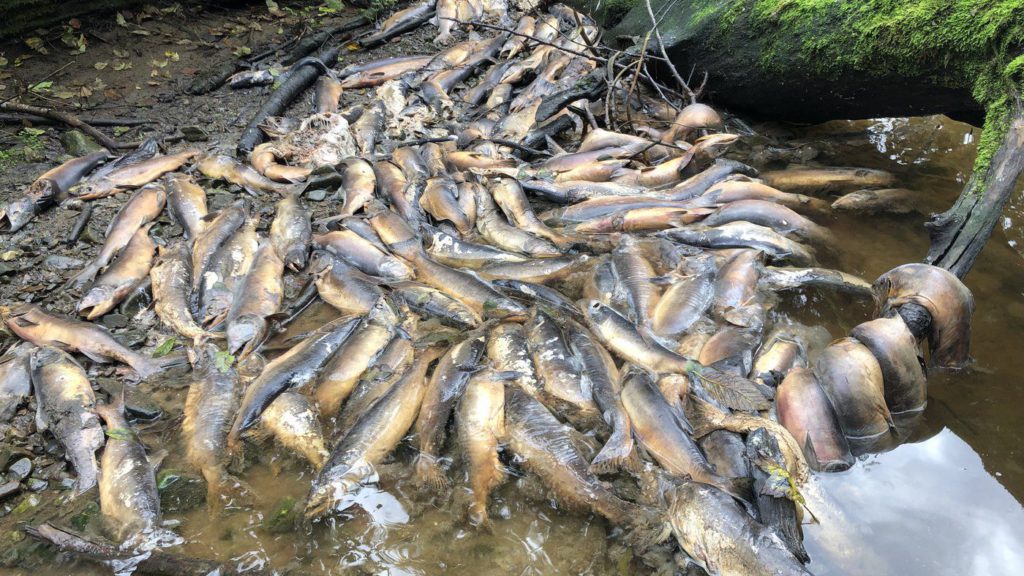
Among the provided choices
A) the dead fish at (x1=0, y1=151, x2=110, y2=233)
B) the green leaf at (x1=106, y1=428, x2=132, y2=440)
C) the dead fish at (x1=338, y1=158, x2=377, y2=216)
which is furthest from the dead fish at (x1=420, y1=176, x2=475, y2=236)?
the dead fish at (x1=0, y1=151, x2=110, y2=233)

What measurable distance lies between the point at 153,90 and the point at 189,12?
2.07 meters

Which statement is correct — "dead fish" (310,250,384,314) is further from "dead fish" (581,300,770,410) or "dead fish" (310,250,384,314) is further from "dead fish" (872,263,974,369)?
"dead fish" (872,263,974,369)

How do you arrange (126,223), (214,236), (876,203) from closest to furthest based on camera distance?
(214,236) < (876,203) < (126,223)

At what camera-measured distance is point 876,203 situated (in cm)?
497

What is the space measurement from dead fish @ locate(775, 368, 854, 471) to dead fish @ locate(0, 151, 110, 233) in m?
6.00

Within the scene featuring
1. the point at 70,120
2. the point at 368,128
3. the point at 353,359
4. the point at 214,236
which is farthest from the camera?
the point at 368,128

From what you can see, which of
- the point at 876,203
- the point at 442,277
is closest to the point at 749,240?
the point at 876,203

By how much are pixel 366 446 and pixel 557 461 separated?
96cm

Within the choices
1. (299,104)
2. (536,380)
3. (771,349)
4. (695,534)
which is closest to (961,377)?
(771,349)

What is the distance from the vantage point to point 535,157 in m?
6.15

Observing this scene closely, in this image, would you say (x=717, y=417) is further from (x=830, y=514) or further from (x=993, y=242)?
(x=993, y=242)

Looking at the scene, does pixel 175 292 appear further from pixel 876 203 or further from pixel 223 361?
pixel 876 203

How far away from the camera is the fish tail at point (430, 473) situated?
3.00m

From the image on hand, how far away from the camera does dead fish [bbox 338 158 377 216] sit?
207 inches
